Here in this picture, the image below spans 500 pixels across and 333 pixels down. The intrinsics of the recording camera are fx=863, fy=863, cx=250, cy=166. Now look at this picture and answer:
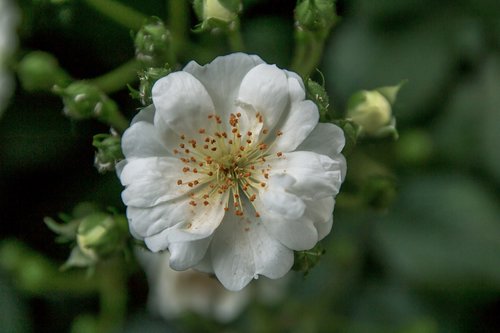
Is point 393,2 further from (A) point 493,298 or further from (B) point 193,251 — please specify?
(B) point 193,251

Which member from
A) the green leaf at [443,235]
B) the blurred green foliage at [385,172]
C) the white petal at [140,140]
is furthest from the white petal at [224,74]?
the green leaf at [443,235]

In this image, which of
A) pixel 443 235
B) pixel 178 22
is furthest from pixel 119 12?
pixel 443 235

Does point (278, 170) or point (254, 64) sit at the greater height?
point (254, 64)

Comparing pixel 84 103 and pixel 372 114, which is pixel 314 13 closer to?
pixel 372 114

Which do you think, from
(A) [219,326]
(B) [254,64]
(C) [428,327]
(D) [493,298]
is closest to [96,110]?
(B) [254,64]

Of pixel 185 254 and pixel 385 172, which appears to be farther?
pixel 385 172

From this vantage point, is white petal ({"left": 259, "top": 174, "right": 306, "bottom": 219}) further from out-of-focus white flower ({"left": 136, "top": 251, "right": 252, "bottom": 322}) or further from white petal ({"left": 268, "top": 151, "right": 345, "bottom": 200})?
out-of-focus white flower ({"left": 136, "top": 251, "right": 252, "bottom": 322})

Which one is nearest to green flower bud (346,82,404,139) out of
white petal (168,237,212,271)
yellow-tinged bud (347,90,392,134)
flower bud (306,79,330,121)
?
yellow-tinged bud (347,90,392,134)

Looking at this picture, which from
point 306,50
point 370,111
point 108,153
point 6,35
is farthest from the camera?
point 6,35

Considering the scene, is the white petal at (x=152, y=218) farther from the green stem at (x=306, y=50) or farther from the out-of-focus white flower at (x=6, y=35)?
the out-of-focus white flower at (x=6, y=35)
